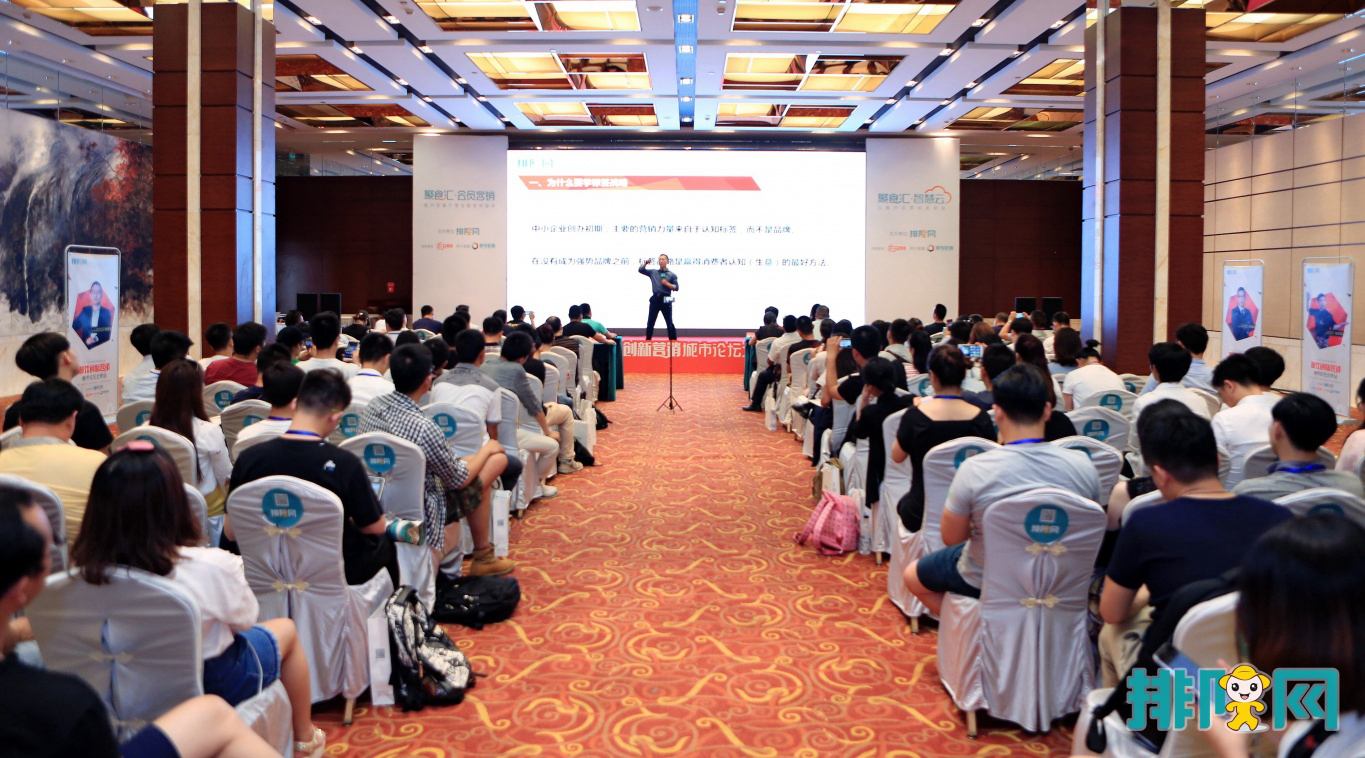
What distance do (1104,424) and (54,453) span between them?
160 inches

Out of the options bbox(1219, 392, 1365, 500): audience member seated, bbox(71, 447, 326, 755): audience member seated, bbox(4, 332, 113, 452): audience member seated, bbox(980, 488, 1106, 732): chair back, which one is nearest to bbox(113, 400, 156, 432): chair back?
bbox(4, 332, 113, 452): audience member seated

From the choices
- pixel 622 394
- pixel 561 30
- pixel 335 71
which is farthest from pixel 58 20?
pixel 622 394

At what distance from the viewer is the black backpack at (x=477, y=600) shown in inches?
149

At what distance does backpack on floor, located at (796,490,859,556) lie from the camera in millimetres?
4859

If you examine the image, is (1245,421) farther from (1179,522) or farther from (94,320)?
(94,320)

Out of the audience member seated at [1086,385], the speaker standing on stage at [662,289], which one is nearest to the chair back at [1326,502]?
the audience member seated at [1086,385]

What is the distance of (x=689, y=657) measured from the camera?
347 centimetres

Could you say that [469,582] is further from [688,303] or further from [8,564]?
[688,303]

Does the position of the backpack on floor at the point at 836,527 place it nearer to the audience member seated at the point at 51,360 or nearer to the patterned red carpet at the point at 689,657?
the patterned red carpet at the point at 689,657

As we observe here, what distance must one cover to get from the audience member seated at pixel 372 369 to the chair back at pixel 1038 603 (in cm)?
292

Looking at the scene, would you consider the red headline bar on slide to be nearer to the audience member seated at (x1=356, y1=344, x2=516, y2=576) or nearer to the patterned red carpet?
the patterned red carpet

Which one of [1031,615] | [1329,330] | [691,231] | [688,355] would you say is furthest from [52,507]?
[691,231]

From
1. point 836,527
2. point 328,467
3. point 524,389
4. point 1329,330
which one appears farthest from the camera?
point 1329,330

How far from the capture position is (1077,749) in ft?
7.39
